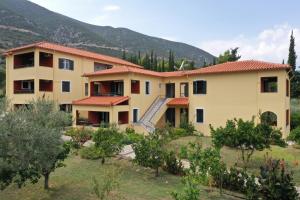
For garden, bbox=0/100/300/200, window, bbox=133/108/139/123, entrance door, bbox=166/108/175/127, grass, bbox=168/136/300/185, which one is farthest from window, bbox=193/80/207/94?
garden, bbox=0/100/300/200

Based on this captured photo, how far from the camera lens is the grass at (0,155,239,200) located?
14.3m

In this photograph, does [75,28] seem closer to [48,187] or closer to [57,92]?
[57,92]

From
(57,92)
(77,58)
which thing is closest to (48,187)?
(57,92)

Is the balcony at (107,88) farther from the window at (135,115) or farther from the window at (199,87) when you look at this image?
the window at (199,87)

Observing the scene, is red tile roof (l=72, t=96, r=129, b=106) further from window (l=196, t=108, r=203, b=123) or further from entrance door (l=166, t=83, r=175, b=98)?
entrance door (l=166, t=83, r=175, b=98)

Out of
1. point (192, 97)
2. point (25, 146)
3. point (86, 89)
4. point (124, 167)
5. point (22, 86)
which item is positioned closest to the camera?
point (25, 146)

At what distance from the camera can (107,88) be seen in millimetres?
38125

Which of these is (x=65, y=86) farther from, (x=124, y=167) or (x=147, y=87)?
(x=124, y=167)

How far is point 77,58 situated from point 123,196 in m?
30.5

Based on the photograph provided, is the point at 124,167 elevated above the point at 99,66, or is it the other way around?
the point at 99,66

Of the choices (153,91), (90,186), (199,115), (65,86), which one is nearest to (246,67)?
(199,115)

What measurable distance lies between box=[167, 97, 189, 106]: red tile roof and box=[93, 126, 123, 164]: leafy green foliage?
1589cm

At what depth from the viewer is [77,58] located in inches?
1631

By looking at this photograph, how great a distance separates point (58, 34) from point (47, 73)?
117 metres
